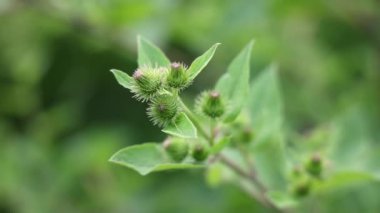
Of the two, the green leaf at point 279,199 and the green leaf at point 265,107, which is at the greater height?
the green leaf at point 265,107

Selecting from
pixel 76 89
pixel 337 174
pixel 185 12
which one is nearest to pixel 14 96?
pixel 76 89

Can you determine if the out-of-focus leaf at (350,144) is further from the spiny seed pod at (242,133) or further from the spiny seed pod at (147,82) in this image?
the spiny seed pod at (147,82)

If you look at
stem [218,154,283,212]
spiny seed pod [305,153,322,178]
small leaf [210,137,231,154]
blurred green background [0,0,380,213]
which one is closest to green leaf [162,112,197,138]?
small leaf [210,137,231,154]

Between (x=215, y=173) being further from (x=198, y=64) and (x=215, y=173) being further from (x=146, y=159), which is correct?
(x=198, y=64)

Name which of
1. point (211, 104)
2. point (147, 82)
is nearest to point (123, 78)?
point (147, 82)

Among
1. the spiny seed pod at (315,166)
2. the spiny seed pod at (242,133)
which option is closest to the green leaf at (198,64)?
the spiny seed pod at (242,133)

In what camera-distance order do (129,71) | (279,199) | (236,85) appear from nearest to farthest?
1. (236,85)
2. (279,199)
3. (129,71)

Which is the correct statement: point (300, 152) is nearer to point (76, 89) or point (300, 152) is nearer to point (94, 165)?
point (94, 165)
